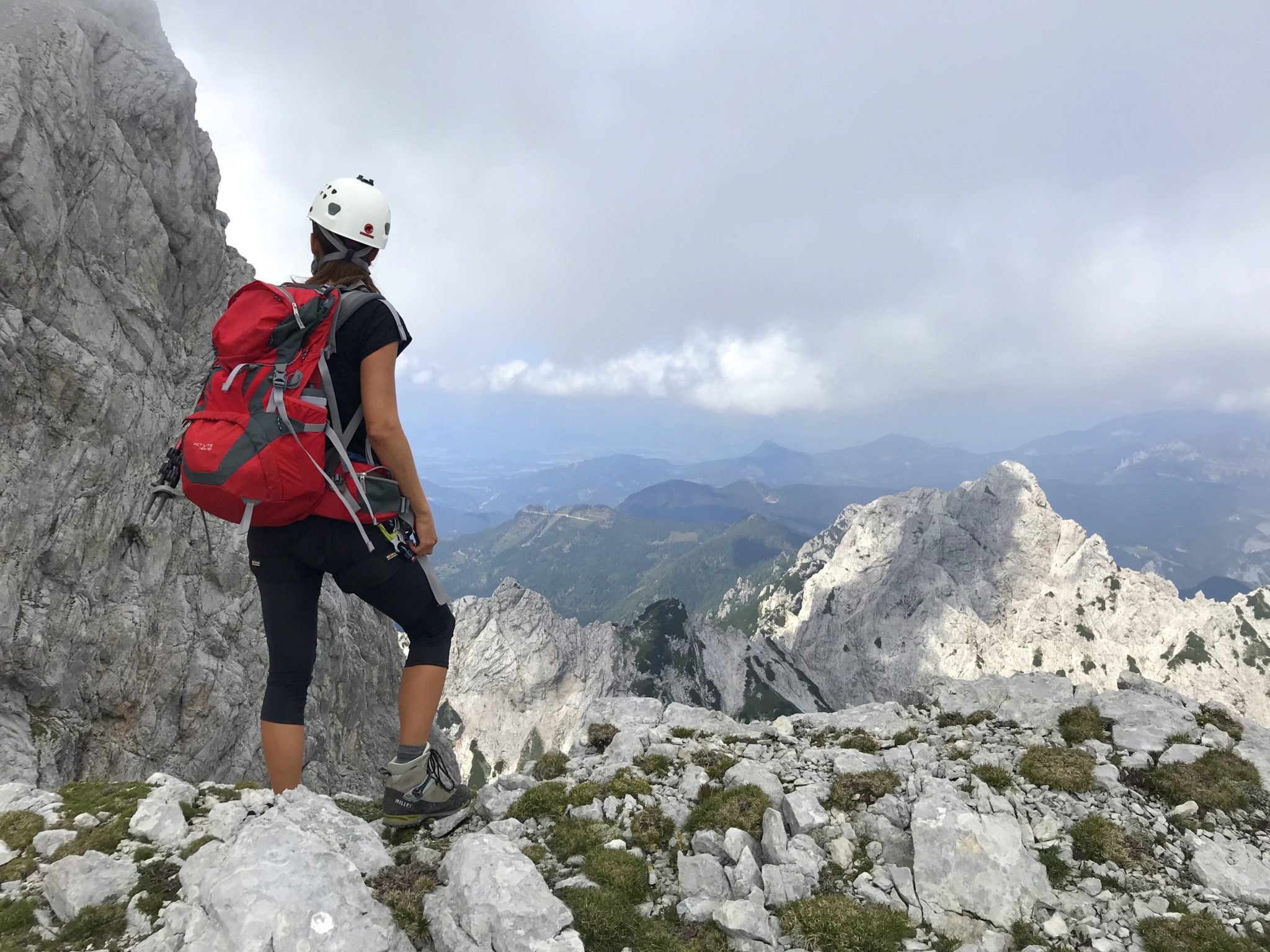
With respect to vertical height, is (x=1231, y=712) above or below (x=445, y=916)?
below

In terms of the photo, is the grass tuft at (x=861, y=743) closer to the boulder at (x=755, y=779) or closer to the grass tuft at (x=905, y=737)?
the grass tuft at (x=905, y=737)

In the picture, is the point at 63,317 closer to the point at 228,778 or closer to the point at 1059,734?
the point at 228,778

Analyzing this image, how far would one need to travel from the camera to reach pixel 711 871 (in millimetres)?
7609

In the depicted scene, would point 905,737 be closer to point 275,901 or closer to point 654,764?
point 654,764

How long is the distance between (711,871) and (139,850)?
23.0 ft

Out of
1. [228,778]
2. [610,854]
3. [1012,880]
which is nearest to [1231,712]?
[1012,880]

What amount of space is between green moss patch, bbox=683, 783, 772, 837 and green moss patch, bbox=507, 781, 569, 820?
2132 mm

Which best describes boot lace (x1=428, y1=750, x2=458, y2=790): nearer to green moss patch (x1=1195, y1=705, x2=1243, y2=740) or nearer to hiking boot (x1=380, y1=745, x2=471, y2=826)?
hiking boot (x1=380, y1=745, x2=471, y2=826)

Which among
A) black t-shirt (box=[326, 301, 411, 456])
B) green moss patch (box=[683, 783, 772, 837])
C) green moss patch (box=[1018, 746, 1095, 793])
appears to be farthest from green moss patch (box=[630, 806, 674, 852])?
black t-shirt (box=[326, 301, 411, 456])

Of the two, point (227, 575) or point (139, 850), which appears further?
point (227, 575)

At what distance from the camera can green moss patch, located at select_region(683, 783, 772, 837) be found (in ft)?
28.3

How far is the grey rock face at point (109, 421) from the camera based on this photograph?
765 inches

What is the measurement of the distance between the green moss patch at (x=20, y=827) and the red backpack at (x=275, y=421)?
456 cm

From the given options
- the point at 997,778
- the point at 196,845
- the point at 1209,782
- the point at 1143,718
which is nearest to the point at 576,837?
the point at 196,845
